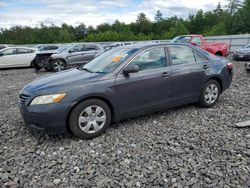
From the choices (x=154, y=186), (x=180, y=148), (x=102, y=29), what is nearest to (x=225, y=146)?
(x=180, y=148)

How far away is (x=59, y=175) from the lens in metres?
2.95

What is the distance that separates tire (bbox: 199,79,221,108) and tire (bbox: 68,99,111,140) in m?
2.24

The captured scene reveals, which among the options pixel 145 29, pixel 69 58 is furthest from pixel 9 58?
pixel 145 29

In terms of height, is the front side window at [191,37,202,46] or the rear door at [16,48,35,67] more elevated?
the front side window at [191,37,202,46]

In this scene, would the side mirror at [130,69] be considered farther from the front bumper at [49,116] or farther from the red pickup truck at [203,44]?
the red pickup truck at [203,44]

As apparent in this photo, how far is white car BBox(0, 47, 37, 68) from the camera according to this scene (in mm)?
13195

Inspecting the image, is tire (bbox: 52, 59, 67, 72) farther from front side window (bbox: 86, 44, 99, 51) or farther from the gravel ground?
the gravel ground

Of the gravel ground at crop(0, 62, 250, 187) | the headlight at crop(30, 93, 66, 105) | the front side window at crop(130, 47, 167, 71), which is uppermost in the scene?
the front side window at crop(130, 47, 167, 71)

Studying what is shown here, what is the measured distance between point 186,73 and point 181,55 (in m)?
0.39

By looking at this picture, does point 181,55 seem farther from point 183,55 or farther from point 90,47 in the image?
point 90,47

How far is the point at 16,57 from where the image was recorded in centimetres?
1346

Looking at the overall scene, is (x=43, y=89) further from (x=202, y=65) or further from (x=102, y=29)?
(x=102, y=29)

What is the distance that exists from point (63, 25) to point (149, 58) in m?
69.9

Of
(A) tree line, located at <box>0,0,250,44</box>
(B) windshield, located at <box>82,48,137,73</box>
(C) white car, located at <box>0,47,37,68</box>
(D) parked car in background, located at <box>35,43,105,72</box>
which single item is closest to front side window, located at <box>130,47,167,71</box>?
(B) windshield, located at <box>82,48,137,73</box>
